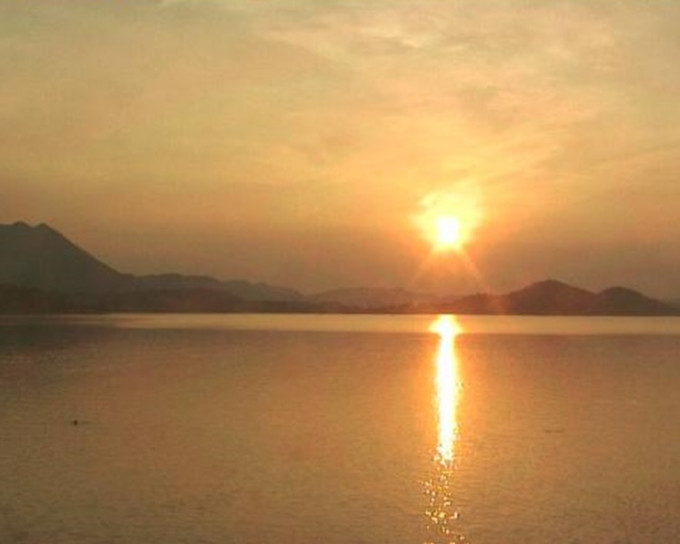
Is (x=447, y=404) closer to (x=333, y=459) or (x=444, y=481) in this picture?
(x=333, y=459)

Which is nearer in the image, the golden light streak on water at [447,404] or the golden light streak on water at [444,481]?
the golden light streak on water at [444,481]

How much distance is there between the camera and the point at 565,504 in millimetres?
35438

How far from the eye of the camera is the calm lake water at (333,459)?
31375mm

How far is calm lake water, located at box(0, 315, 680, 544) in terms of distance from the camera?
103 ft

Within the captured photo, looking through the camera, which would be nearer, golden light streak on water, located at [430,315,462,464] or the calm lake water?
the calm lake water

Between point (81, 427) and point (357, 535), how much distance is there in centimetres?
3196

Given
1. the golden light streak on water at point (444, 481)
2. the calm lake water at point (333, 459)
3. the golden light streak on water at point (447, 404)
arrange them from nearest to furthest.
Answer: the golden light streak on water at point (444, 481), the calm lake water at point (333, 459), the golden light streak on water at point (447, 404)

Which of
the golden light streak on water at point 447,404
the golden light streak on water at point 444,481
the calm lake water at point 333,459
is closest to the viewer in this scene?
the golden light streak on water at point 444,481

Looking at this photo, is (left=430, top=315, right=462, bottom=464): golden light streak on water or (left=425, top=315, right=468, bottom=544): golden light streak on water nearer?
(left=425, top=315, right=468, bottom=544): golden light streak on water

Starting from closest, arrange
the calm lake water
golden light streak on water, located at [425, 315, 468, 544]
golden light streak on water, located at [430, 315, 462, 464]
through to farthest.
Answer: golden light streak on water, located at [425, 315, 468, 544] → the calm lake water → golden light streak on water, located at [430, 315, 462, 464]

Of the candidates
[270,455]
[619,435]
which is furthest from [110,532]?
[619,435]

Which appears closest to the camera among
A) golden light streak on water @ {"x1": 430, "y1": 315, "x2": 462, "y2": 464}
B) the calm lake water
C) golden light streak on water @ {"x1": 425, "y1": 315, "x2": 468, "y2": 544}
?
golden light streak on water @ {"x1": 425, "y1": 315, "x2": 468, "y2": 544}

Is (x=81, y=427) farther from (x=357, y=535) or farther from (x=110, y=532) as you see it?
(x=357, y=535)

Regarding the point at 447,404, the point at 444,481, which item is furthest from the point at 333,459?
the point at 447,404
